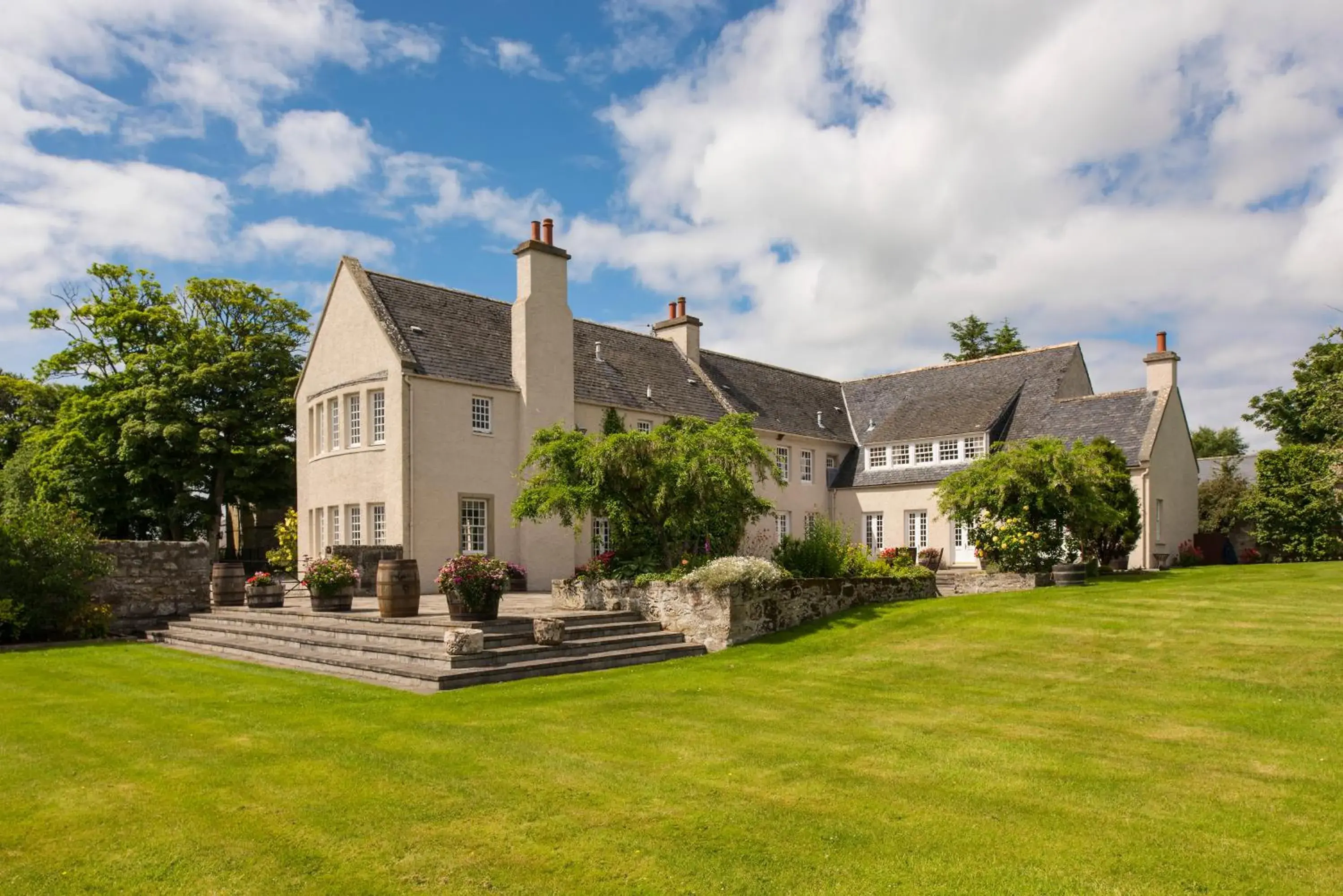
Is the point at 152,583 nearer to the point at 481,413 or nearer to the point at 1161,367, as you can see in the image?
the point at 481,413

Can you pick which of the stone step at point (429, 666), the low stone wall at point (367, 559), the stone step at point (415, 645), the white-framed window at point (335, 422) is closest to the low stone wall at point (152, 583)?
the low stone wall at point (367, 559)

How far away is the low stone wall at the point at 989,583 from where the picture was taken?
23.6 meters

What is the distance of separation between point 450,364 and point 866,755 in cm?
2112

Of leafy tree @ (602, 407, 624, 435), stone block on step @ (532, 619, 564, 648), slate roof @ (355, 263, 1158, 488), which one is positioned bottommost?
stone block on step @ (532, 619, 564, 648)

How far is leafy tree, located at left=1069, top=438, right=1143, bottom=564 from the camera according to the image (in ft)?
80.9

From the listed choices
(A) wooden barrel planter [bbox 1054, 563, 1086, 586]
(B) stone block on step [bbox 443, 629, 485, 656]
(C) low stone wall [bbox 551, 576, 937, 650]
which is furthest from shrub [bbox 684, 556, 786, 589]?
(A) wooden barrel planter [bbox 1054, 563, 1086, 586]

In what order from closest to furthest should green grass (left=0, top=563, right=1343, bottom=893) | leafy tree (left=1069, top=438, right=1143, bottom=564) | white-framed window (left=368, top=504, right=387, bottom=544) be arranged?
green grass (left=0, top=563, right=1343, bottom=893), leafy tree (left=1069, top=438, right=1143, bottom=564), white-framed window (left=368, top=504, right=387, bottom=544)

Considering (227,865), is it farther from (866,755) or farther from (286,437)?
(286,437)

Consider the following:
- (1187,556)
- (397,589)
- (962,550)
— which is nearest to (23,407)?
(397,589)

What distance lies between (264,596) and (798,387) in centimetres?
2533

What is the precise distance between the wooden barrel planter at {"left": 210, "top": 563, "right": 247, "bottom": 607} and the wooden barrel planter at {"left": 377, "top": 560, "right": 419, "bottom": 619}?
7492mm

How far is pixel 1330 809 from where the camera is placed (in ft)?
23.4

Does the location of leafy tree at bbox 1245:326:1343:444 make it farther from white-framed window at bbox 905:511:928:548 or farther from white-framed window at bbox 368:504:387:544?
white-framed window at bbox 368:504:387:544

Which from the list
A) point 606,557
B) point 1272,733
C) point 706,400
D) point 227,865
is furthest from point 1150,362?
point 227,865
